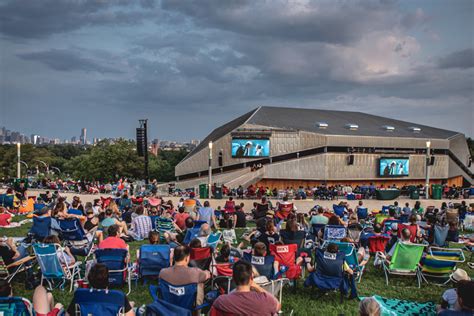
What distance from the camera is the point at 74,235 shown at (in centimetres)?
907

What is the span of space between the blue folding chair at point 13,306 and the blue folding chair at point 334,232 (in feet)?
23.6

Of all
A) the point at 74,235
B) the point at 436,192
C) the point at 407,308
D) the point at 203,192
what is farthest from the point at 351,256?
the point at 436,192

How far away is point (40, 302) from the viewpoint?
14.2 ft

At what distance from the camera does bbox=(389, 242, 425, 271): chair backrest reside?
7.53 meters

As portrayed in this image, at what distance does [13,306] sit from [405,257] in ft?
21.5

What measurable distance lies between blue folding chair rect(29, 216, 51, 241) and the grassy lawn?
82.1 inches

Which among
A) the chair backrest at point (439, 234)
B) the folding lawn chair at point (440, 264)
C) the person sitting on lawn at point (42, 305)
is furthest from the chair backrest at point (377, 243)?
the person sitting on lawn at point (42, 305)

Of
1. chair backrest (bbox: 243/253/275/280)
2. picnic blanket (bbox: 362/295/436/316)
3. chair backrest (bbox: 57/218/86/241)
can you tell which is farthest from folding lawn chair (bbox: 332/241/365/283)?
chair backrest (bbox: 57/218/86/241)

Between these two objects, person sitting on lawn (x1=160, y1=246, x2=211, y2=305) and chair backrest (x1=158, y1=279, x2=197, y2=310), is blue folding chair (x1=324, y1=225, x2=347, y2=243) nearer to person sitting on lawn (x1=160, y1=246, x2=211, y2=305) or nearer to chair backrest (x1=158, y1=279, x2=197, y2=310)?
person sitting on lawn (x1=160, y1=246, x2=211, y2=305)

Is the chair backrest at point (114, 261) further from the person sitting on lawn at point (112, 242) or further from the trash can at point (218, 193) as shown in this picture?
the trash can at point (218, 193)

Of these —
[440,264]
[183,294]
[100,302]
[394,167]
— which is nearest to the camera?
[100,302]

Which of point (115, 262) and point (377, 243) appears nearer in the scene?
point (115, 262)

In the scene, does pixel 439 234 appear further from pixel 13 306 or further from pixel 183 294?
pixel 13 306

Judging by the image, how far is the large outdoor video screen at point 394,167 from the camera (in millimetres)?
40000
